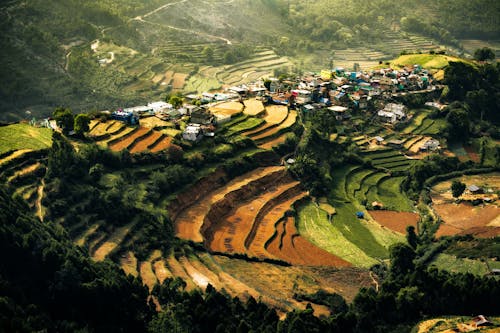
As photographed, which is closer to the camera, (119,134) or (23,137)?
(23,137)

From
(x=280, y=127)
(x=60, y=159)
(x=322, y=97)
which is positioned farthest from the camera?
(x=322, y=97)

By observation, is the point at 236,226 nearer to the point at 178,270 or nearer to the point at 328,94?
the point at 178,270

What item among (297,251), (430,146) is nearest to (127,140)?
(297,251)

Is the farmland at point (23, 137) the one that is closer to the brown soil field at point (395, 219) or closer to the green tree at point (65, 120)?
the green tree at point (65, 120)

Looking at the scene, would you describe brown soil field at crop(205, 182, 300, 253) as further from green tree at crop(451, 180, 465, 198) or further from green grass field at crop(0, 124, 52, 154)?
green tree at crop(451, 180, 465, 198)

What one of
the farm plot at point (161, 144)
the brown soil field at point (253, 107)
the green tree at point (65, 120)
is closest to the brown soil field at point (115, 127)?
the green tree at point (65, 120)

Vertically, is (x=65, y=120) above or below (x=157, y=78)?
above

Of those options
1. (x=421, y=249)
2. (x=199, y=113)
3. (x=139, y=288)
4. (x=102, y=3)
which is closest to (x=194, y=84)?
(x=102, y=3)
